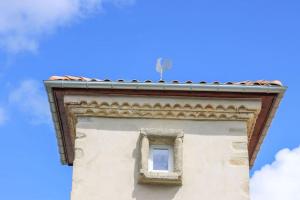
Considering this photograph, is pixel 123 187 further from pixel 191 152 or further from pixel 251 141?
pixel 251 141

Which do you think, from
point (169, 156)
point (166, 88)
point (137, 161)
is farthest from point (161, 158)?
point (166, 88)

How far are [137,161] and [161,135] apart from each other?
24.1 inches

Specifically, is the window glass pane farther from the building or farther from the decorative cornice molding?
the decorative cornice molding

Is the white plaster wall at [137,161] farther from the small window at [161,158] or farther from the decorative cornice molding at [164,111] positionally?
the small window at [161,158]

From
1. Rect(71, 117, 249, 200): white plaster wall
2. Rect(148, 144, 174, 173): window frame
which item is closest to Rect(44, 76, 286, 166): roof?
Rect(71, 117, 249, 200): white plaster wall

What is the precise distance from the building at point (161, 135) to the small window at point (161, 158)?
0.02 m

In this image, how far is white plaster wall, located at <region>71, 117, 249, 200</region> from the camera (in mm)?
12070

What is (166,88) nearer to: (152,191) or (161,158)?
(161,158)

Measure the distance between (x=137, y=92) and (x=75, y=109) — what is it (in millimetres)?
1126

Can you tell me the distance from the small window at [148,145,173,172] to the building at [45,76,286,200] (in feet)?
0.06

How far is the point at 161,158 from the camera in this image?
12.5 metres

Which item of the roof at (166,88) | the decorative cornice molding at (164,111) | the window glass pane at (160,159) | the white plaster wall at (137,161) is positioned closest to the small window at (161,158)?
the window glass pane at (160,159)

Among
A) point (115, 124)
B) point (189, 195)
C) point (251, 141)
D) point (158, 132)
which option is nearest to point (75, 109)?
point (115, 124)

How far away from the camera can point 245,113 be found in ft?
41.8
